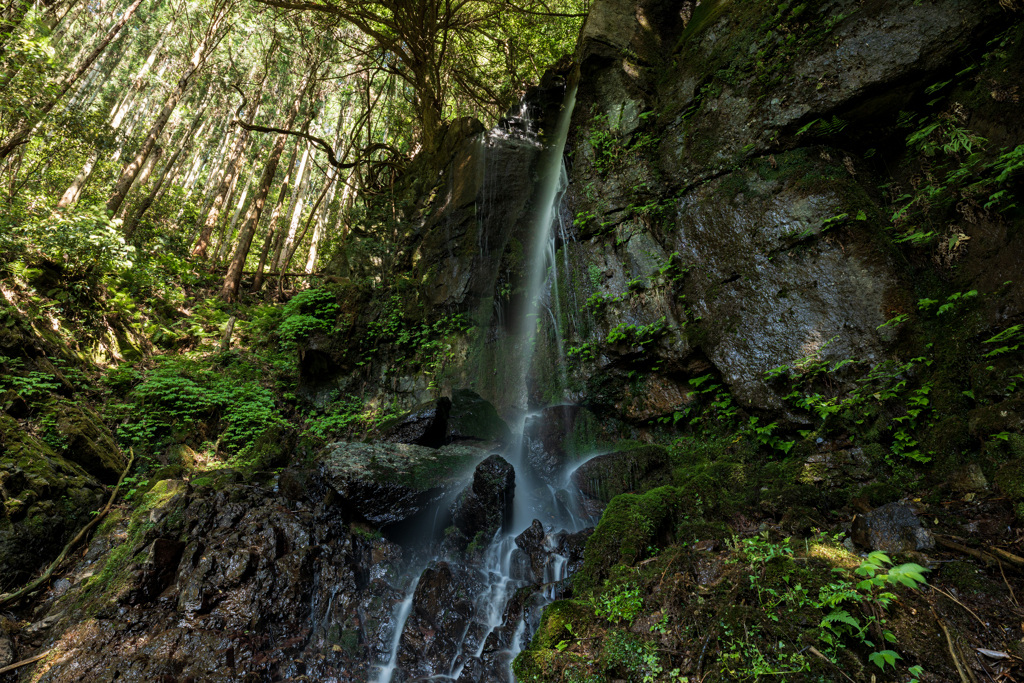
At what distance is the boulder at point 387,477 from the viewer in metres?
5.81

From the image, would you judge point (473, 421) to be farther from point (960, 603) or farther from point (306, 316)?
point (960, 603)

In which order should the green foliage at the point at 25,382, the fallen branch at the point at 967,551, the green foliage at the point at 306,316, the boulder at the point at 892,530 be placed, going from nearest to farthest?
the fallen branch at the point at 967,551 → the boulder at the point at 892,530 → the green foliage at the point at 25,382 → the green foliage at the point at 306,316

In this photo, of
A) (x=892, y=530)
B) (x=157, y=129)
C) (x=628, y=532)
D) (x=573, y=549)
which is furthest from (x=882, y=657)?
(x=157, y=129)

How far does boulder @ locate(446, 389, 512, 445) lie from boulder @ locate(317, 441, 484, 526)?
1197mm

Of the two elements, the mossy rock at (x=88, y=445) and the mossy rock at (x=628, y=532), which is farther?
the mossy rock at (x=88, y=445)

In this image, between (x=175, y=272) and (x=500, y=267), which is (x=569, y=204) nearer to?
(x=500, y=267)

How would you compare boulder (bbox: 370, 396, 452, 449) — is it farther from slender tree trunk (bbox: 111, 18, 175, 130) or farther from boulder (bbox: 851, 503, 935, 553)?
slender tree trunk (bbox: 111, 18, 175, 130)

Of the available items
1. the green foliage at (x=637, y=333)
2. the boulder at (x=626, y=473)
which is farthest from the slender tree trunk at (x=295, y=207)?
the boulder at (x=626, y=473)

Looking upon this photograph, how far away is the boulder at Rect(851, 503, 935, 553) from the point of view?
320cm

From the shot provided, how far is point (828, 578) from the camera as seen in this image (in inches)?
112

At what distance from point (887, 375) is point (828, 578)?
2.77 m

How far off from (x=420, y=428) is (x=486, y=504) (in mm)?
2792

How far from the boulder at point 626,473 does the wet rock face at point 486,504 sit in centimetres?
104

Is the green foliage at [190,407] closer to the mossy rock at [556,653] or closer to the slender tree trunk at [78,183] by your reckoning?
the slender tree trunk at [78,183]
